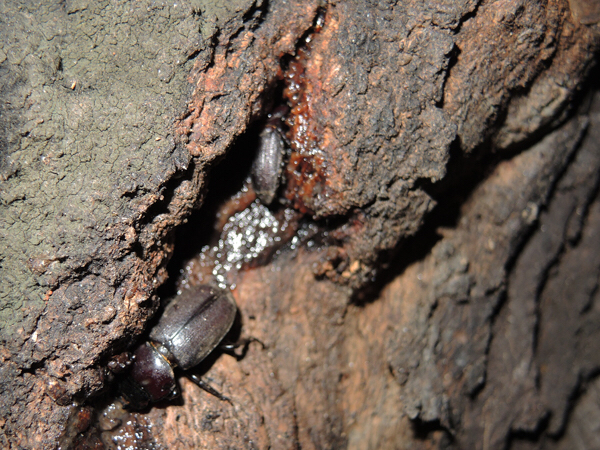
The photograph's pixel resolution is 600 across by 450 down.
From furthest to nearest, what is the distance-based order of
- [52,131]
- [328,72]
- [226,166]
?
[226,166]
[328,72]
[52,131]

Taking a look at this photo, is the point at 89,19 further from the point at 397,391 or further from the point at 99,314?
the point at 397,391

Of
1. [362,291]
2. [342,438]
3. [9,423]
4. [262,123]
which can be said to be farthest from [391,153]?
[9,423]

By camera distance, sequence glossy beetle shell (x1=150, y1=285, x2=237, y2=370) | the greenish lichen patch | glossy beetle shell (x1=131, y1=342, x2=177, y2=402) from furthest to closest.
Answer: glossy beetle shell (x1=150, y1=285, x2=237, y2=370) → glossy beetle shell (x1=131, y1=342, x2=177, y2=402) → the greenish lichen patch

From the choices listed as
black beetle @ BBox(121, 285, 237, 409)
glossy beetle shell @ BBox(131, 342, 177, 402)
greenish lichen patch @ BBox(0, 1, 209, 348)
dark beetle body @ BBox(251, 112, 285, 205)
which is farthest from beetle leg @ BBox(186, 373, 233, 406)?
dark beetle body @ BBox(251, 112, 285, 205)

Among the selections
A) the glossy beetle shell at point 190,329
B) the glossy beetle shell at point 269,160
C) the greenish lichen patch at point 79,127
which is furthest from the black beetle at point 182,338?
the glossy beetle shell at point 269,160

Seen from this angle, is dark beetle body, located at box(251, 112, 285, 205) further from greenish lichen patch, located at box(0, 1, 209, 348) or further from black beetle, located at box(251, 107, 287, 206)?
greenish lichen patch, located at box(0, 1, 209, 348)

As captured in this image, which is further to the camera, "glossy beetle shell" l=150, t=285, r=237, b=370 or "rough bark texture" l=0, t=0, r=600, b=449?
"glossy beetle shell" l=150, t=285, r=237, b=370
